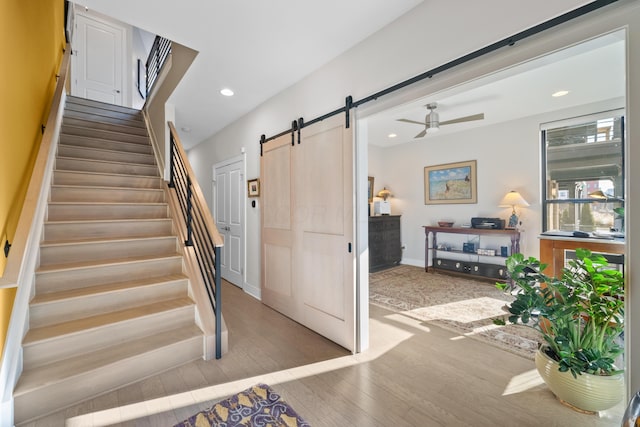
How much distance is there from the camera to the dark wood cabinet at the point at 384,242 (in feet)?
17.5

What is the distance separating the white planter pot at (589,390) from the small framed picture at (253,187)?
3.36 meters

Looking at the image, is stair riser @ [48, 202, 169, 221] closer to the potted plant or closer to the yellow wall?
the yellow wall

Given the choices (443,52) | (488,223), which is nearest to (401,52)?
(443,52)

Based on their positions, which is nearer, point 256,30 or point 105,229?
point 256,30

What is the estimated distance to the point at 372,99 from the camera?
221 cm

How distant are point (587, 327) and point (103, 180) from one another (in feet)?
15.4

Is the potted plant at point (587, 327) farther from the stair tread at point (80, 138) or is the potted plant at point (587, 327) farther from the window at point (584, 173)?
A: the stair tread at point (80, 138)

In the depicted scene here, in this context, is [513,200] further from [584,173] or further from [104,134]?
[104,134]

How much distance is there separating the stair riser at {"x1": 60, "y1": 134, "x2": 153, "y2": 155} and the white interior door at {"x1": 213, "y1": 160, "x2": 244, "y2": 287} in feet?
3.83

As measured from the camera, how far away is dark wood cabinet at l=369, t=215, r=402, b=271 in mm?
5344

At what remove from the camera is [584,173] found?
3924 millimetres

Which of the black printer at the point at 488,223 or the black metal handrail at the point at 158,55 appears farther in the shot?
the black printer at the point at 488,223

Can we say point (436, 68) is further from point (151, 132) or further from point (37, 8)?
point (151, 132)

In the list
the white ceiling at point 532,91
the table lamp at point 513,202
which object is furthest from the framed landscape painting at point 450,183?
the white ceiling at point 532,91
